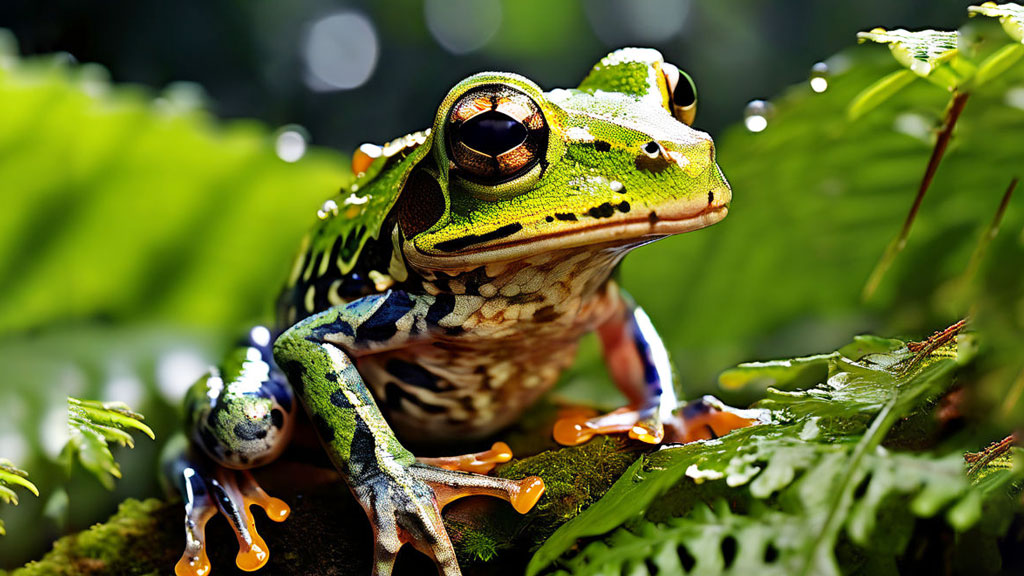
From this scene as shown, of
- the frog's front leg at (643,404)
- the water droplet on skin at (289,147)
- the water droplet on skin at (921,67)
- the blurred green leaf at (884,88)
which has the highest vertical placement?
the water droplet on skin at (921,67)

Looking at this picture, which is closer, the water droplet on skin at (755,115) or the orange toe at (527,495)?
the orange toe at (527,495)

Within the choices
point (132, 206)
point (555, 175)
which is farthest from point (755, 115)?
point (132, 206)

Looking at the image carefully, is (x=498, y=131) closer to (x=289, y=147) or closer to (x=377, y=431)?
(x=377, y=431)

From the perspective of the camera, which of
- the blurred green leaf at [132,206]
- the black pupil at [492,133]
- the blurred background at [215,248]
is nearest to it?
the black pupil at [492,133]

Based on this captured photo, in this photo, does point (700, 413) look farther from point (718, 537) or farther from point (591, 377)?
point (591, 377)

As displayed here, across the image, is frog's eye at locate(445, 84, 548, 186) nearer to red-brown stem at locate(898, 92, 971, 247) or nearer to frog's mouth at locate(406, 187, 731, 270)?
frog's mouth at locate(406, 187, 731, 270)

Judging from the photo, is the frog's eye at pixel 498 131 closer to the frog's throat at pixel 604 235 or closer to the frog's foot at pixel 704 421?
the frog's throat at pixel 604 235

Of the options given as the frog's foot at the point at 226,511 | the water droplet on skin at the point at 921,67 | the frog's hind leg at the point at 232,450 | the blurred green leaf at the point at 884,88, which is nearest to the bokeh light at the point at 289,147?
the frog's hind leg at the point at 232,450
